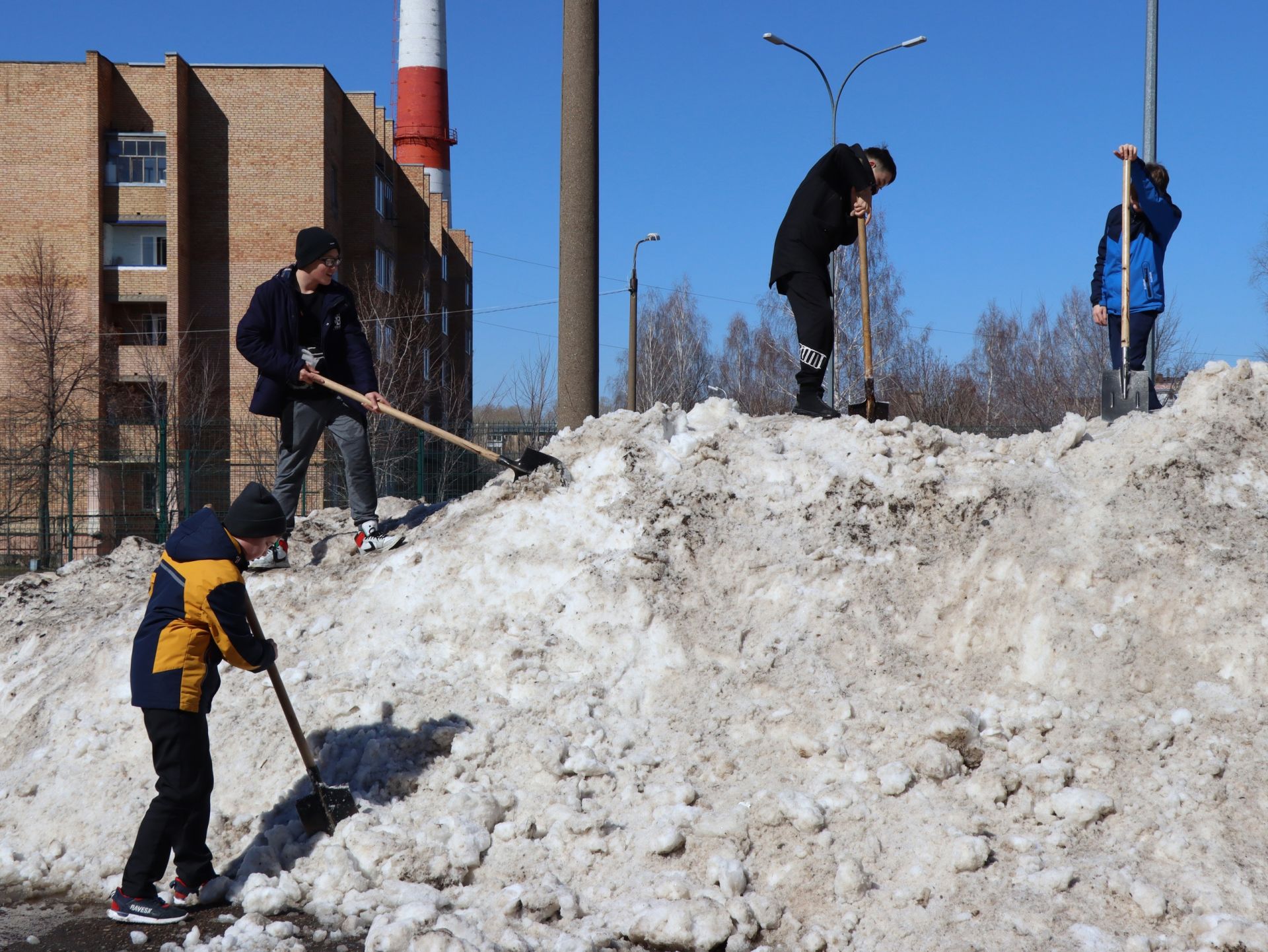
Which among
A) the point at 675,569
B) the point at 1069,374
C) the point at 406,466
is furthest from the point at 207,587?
the point at 1069,374

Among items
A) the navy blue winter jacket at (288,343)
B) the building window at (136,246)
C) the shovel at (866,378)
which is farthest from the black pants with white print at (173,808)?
the building window at (136,246)

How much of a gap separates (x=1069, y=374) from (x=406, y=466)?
28.2m

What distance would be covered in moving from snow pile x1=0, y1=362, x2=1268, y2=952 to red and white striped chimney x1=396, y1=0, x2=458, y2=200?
34044 mm

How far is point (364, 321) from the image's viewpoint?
26.0 metres

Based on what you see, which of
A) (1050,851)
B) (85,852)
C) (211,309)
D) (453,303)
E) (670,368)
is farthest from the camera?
(670,368)

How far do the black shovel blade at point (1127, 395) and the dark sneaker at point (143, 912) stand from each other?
5.83 meters

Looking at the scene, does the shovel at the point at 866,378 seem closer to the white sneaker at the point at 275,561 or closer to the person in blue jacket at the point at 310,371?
the person in blue jacket at the point at 310,371

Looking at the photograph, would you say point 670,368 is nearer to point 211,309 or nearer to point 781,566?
point 211,309

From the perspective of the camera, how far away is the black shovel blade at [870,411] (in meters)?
6.08

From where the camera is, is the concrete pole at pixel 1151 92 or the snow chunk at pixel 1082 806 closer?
the snow chunk at pixel 1082 806

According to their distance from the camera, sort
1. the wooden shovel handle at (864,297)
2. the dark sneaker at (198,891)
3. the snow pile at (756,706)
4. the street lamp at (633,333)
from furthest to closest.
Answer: the street lamp at (633,333)
the wooden shovel handle at (864,297)
the dark sneaker at (198,891)
the snow pile at (756,706)

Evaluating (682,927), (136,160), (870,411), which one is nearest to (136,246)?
(136,160)

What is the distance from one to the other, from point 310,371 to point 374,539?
96cm

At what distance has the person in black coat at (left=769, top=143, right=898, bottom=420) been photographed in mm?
6047
